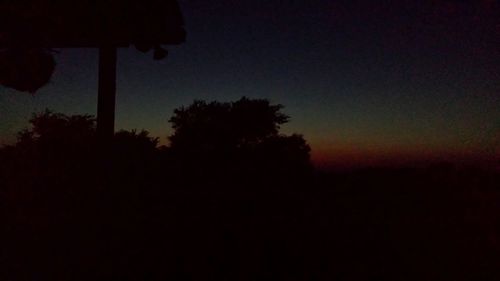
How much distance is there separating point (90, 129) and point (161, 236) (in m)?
5.68

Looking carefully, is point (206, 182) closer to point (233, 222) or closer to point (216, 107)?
point (233, 222)

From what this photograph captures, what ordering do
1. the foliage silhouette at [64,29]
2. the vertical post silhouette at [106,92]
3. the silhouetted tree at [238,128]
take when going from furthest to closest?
1. the silhouetted tree at [238,128]
2. the vertical post silhouette at [106,92]
3. the foliage silhouette at [64,29]

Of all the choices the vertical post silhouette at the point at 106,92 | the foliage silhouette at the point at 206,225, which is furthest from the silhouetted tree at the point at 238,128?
the vertical post silhouette at the point at 106,92

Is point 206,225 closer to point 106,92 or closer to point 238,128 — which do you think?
point 106,92

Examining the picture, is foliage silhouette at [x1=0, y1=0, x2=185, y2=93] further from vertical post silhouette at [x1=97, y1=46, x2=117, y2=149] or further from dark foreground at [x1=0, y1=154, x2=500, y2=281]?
dark foreground at [x1=0, y1=154, x2=500, y2=281]

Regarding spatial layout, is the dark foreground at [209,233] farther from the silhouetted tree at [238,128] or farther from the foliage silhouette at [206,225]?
the silhouetted tree at [238,128]

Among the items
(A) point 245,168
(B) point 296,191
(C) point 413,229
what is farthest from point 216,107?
(C) point 413,229

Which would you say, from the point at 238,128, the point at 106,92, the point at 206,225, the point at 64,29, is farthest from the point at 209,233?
the point at 238,128

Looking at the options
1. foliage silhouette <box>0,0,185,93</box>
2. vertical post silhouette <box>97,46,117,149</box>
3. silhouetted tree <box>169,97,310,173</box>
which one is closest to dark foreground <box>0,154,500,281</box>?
vertical post silhouette <box>97,46,117,149</box>

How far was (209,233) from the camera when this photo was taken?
21.2 feet

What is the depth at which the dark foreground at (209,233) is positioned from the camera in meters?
5.24

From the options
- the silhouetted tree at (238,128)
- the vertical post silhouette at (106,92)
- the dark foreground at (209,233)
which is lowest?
the dark foreground at (209,233)

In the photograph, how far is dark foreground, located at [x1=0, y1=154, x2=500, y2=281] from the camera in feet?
17.2

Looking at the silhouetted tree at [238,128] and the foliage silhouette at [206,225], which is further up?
the silhouetted tree at [238,128]
